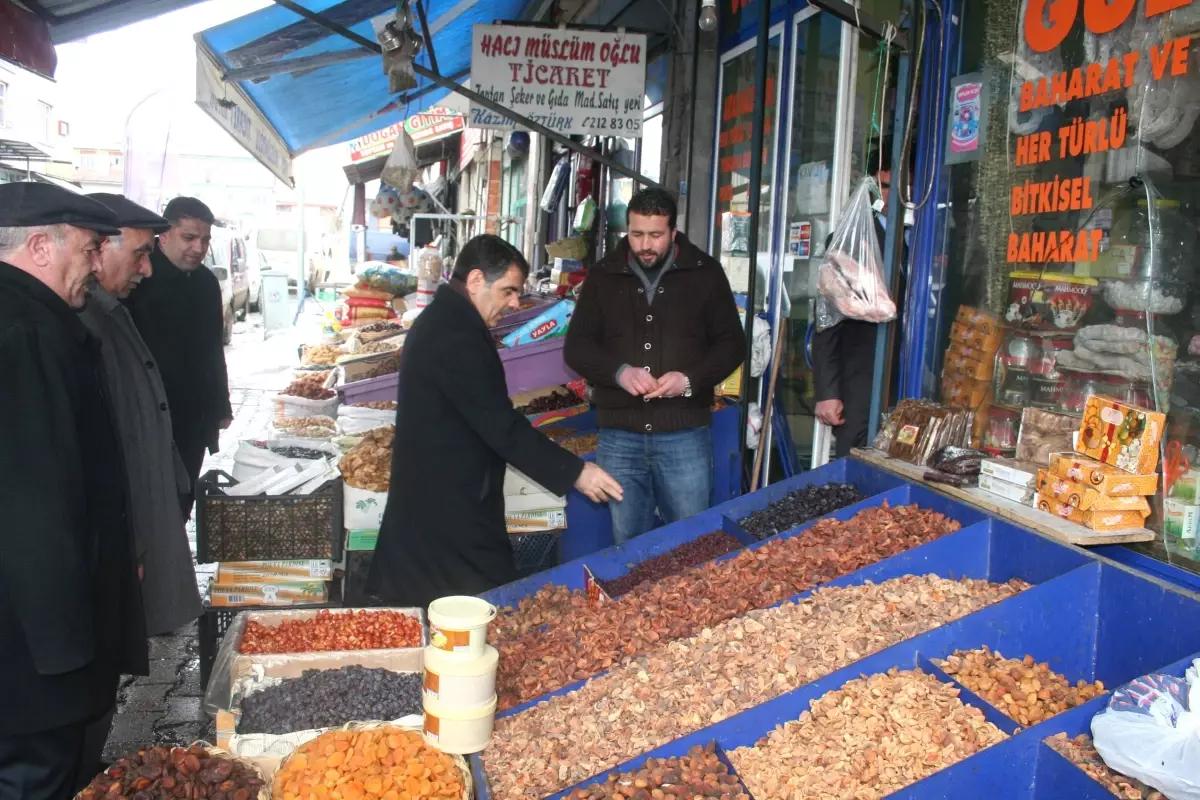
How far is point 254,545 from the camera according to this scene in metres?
4.19

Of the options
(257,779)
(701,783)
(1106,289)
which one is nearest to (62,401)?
(257,779)

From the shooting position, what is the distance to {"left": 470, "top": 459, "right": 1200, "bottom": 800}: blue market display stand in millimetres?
2066

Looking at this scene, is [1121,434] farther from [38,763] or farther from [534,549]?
[38,763]

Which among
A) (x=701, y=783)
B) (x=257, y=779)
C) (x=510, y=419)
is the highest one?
(x=510, y=419)

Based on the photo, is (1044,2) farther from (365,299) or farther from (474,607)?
(365,299)

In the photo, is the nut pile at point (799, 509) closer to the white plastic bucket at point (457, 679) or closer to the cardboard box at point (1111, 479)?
the cardboard box at point (1111, 479)

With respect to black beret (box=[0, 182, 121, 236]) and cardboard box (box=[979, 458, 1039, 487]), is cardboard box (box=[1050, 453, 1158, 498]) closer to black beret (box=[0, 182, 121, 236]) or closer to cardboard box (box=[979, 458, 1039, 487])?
cardboard box (box=[979, 458, 1039, 487])

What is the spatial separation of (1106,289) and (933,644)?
1371 millimetres

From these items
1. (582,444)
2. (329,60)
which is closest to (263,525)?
(582,444)

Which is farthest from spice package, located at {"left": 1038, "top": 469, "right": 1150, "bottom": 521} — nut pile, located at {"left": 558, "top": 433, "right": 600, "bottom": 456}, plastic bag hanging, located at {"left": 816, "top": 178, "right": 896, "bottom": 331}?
nut pile, located at {"left": 558, "top": 433, "right": 600, "bottom": 456}

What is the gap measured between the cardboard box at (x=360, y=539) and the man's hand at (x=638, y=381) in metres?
1.44

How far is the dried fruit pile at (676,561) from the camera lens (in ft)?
11.7

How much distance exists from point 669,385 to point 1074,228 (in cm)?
167

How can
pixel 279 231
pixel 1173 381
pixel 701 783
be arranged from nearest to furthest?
pixel 701 783 < pixel 1173 381 < pixel 279 231
